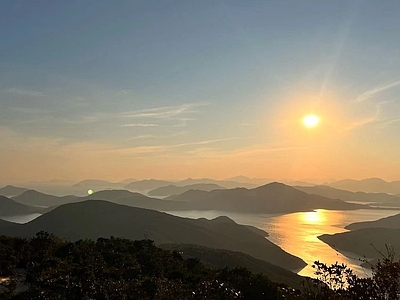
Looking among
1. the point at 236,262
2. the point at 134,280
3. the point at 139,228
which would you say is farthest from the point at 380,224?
the point at 134,280

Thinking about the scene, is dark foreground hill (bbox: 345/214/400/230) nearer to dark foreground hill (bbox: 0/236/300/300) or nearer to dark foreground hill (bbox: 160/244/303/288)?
dark foreground hill (bbox: 160/244/303/288)

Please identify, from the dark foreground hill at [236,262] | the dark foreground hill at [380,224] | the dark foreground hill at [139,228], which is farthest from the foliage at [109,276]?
the dark foreground hill at [380,224]

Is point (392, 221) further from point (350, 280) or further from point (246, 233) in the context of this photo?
point (350, 280)

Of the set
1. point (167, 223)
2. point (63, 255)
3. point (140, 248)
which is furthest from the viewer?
point (167, 223)

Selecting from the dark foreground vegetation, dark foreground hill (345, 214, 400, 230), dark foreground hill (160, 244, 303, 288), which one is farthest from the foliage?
dark foreground hill (345, 214, 400, 230)

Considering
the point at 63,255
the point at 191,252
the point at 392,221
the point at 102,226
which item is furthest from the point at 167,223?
the point at 63,255

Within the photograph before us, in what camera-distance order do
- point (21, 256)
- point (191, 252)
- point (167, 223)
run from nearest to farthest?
point (21, 256) < point (191, 252) < point (167, 223)

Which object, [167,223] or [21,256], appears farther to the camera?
[167,223]
